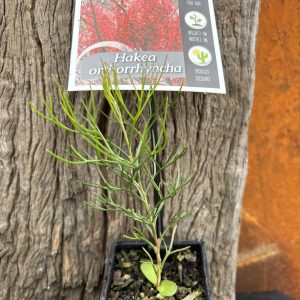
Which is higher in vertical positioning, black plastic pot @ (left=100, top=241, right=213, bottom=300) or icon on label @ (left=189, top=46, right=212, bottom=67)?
icon on label @ (left=189, top=46, right=212, bottom=67)

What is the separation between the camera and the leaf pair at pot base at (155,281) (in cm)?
103

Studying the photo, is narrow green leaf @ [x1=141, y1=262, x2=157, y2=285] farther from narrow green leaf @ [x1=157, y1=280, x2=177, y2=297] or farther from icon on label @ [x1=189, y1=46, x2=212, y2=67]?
icon on label @ [x1=189, y1=46, x2=212, y2=67]

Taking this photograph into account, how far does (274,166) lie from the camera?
5.48 feet

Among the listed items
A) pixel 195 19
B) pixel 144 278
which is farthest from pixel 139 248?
pixel 195 19

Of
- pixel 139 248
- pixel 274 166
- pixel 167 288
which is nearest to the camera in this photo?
pixel 167 288

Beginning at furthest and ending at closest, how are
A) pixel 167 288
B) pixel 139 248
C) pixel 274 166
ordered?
pixel 274 166 → pixel 139 248 → pixel 167 288

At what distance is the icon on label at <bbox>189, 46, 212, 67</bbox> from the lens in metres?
1.11

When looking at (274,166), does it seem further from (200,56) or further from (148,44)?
(148,44)

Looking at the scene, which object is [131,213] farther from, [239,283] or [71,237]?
[239,283]

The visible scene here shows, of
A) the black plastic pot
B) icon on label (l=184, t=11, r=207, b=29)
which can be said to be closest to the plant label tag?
icon on label (l=184, t=11, r=207, b=29)

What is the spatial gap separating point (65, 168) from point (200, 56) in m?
0.54

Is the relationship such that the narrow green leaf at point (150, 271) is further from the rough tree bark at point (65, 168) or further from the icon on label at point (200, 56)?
the icon on label at point (200, 56)

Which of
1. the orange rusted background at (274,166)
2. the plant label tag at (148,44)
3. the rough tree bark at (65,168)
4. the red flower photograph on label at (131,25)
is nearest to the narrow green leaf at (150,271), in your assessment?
the rough tree bark at (65,168)

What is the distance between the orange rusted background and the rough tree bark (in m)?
0.40
